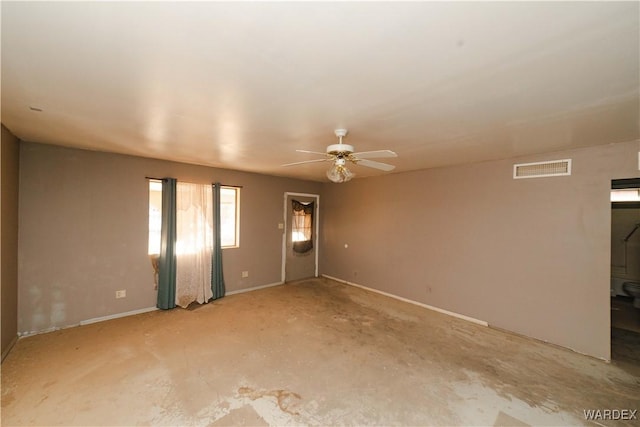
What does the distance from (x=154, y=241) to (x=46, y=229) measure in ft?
3.89

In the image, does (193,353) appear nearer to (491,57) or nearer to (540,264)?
(491,57)

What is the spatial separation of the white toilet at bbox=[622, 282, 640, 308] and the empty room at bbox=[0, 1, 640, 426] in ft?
0.55

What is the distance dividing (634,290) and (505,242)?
308 centimetres

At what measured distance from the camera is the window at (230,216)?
4.88m

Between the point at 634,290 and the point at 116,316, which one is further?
the point at 634,290

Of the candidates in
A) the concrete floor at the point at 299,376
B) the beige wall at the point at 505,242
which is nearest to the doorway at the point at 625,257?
the beige wall at the point at 505,242

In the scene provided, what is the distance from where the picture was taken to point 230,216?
16.3 feet

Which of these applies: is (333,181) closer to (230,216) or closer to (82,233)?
(230,216)

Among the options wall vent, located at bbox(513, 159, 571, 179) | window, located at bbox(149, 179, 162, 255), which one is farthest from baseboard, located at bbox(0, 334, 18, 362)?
wall vent, located at bbox(513, 159, 571, 179)

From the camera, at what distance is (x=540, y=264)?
317 cm

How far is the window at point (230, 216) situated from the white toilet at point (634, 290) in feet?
23.0

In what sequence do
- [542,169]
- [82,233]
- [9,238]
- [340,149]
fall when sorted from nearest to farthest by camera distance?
[340,149] → [9,238] → [542,169] → [82,233]

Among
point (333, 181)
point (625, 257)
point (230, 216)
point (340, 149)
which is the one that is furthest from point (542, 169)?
point (230, 216)

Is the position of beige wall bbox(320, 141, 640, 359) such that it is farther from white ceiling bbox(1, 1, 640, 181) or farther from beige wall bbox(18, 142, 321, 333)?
beige wall bbox(18, 142, 321, 333)
